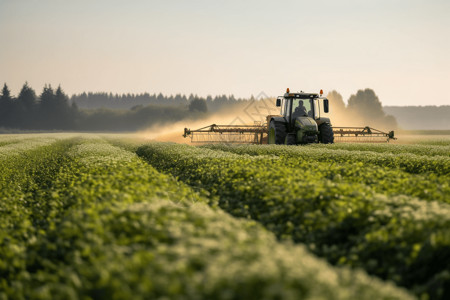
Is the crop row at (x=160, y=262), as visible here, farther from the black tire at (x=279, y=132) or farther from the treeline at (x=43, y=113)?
the treeline at (x=43, y=113)

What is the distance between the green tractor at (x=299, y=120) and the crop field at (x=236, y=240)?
14.6 m

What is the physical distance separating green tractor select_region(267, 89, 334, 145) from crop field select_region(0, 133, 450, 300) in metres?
14.6

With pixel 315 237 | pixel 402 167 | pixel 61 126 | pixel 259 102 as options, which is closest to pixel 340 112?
pixel 259 102

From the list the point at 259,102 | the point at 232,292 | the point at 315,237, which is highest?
the point at 259,102

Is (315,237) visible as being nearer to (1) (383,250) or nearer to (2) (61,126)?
(1) (383,250)

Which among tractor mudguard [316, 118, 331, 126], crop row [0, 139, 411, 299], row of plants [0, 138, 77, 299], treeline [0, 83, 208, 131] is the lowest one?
row of plants [0, 138, 77, 299]

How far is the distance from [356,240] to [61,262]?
5148 mm

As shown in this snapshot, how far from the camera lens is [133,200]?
9.24 m

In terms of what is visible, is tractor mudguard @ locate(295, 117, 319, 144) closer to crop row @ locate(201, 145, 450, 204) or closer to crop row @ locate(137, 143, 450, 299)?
crop row @ locate(201, 145, 450, 204)

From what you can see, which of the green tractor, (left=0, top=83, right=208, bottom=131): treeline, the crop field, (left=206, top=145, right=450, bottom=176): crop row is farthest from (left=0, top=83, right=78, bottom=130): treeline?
the crop field

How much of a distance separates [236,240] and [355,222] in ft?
11.8

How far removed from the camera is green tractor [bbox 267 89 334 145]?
27.7 metres

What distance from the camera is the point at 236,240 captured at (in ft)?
18.5

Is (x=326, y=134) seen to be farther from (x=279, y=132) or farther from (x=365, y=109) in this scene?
(x=365, y=109)
